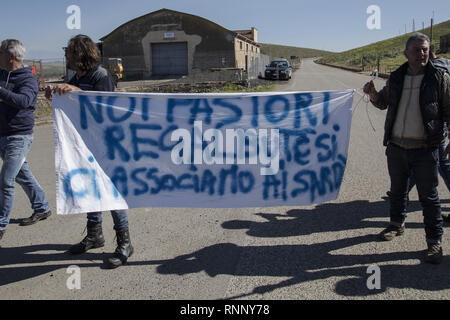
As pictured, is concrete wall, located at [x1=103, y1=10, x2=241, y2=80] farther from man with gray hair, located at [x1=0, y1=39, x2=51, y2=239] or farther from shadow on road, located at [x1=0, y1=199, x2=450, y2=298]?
shadow on road, located at [x1=0, y1=199, x2=450, y2=298]

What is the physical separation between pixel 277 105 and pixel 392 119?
1.14 meters

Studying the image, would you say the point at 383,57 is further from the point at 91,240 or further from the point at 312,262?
the point at 91,240

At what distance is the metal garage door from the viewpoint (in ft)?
136

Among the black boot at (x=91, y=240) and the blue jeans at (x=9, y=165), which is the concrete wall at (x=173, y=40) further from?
the black boot at (x=91, y=240)

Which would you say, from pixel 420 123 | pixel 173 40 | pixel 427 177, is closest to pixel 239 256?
pixel 427 177

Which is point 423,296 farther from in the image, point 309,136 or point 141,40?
point 141,40

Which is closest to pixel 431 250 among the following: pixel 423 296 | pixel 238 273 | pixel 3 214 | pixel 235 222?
pixel 423 296

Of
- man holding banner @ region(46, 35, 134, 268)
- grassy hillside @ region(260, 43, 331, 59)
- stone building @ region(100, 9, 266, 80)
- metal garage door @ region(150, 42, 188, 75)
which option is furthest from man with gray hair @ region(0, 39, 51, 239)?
grassy hillside @ region(260, 43, 331, 59)

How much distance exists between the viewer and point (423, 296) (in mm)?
3115

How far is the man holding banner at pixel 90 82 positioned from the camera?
3727 mm

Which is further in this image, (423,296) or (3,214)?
(3,214)

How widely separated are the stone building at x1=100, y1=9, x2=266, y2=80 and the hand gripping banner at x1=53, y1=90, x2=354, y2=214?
120ft

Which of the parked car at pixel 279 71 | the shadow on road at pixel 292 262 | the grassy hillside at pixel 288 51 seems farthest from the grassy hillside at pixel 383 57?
the grassy hillside at pixel 288 51

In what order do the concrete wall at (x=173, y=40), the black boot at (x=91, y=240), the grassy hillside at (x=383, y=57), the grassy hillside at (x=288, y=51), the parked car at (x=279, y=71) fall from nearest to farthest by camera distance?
the black boot at (x=91, y=240), the parked car at (x=279, y=71), the concrete wall at (x=173, y=40), the grassy hillside at (x=383, y=57), the grassy hillside at (x=288, y=51)
